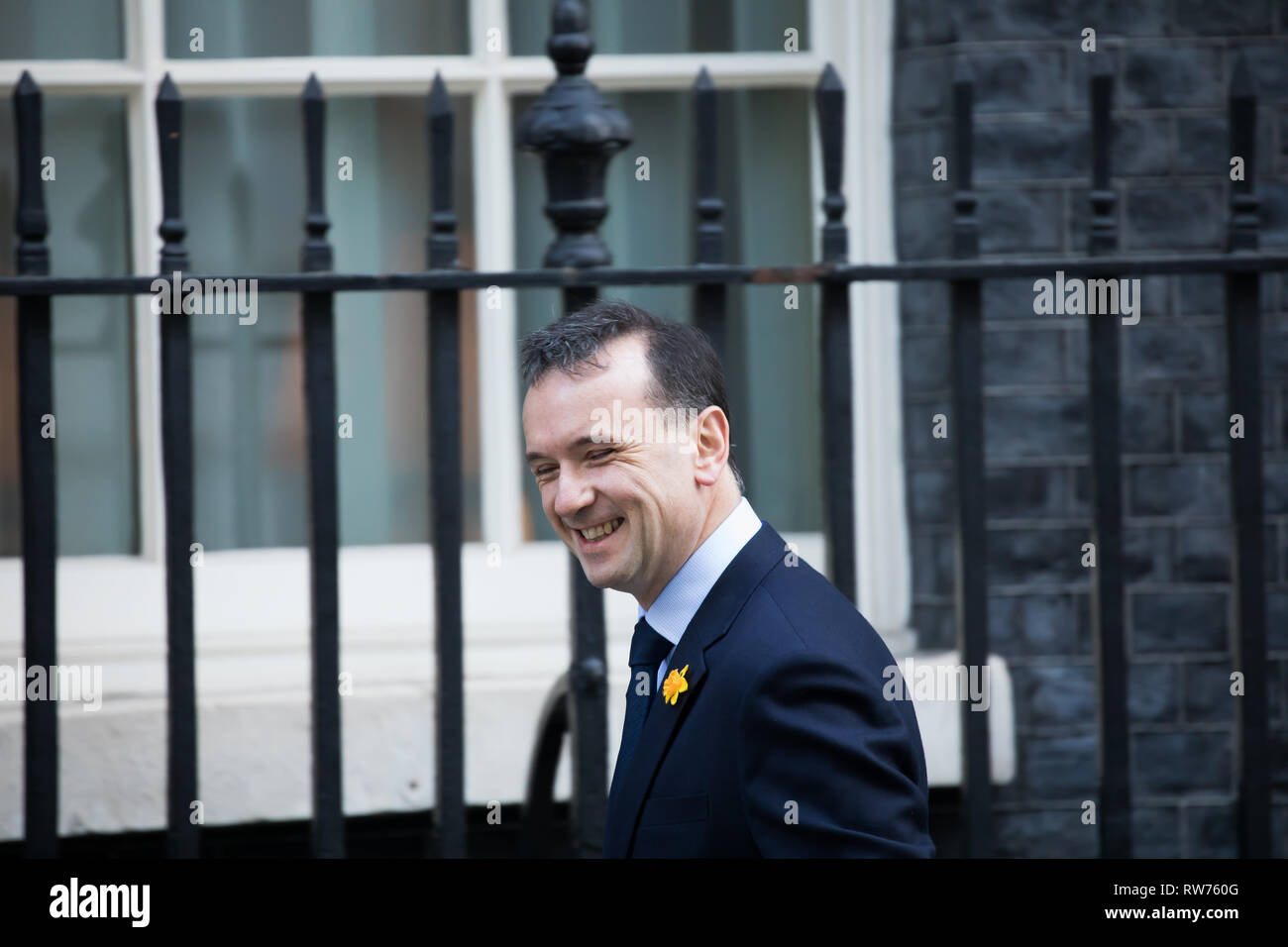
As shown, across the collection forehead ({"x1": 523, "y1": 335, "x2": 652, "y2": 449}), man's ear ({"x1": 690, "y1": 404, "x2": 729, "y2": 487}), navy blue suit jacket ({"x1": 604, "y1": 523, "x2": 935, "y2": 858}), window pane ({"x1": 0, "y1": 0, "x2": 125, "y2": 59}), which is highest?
window pane ({"x1": 0, "y1": 0, "x2": 125, "y2": 59})

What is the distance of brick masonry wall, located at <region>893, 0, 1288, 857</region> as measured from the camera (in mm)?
4215

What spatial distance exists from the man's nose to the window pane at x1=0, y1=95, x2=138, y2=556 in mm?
2583

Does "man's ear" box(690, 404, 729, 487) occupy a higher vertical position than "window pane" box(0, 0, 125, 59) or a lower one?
lower

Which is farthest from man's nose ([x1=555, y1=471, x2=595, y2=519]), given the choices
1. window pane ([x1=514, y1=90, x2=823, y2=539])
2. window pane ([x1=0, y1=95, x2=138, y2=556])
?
window pane ([x1=0, y1=95, x2=138, y2=556])

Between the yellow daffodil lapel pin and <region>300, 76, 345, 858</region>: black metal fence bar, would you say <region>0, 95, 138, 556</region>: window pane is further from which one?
the yellow daffodil lapel pin

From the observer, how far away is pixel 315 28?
4.30 metres

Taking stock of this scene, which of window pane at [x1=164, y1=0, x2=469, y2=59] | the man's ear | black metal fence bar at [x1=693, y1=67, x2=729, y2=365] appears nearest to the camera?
the man's ear

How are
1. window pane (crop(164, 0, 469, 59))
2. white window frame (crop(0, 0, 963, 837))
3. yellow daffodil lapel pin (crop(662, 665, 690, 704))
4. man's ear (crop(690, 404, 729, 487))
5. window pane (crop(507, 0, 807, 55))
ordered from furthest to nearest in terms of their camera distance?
window pane (crop(507, 0, 807, 55)) < window pane (crop(164, 0, 469, 59)) < white window frame (crop(0, 0, 963, 837)) < man's ear (crop(690, 404, 729, 487)) < yellow daffodil lapel pin (crop(662, 665, 690, 704))

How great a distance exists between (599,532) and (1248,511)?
65.3 inches

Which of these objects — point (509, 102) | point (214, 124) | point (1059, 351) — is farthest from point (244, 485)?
point (1059, 351)

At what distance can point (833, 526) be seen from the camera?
3.02 meters

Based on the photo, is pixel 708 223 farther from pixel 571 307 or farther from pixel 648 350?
pixel 648 350

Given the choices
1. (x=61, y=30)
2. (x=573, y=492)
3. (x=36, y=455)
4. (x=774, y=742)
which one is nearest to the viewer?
(x=774, y=742)

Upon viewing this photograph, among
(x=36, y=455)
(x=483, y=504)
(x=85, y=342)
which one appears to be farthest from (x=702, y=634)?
(x=85, y=342)
